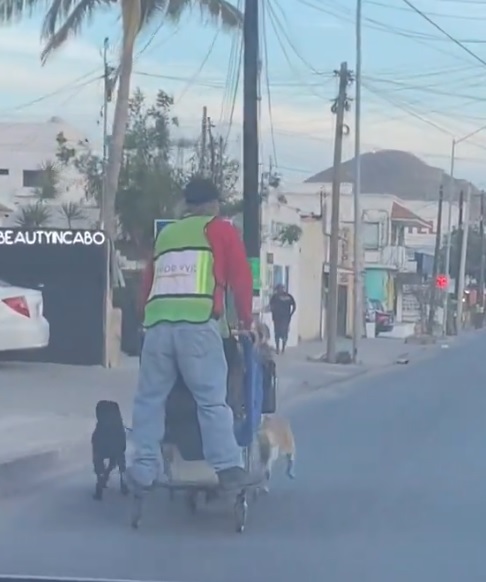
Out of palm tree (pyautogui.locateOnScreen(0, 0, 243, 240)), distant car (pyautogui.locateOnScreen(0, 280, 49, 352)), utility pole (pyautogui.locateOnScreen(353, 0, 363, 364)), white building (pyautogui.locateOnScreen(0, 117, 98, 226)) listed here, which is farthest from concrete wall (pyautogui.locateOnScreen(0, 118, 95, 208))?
distant car (pyautogui.locateOnScreen(0, 280, 49, 352))

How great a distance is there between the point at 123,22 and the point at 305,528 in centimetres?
2129

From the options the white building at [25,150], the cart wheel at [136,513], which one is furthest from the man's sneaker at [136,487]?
the white building at [25,150]

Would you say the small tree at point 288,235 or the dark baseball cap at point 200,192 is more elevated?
the dark baseball cap at point 200,192

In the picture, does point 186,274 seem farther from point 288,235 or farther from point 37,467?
point 288,235

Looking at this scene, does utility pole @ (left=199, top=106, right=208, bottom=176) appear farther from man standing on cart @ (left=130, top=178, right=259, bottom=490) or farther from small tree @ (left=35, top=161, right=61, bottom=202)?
man standing on cart @ (left=130, top=178, right=259, bottom=490)

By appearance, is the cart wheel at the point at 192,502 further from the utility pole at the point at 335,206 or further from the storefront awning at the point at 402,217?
Answer: the storefront awning at the point at 402,217

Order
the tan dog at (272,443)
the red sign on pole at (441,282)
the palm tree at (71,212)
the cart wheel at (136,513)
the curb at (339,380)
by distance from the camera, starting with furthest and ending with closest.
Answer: the red sign on pole at (441,282) < the palm tree at (71,212) < the curb at (339,380) < the tan dog at (272,443) < the cart wheel at (136,513)

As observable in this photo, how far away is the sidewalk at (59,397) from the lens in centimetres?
1364

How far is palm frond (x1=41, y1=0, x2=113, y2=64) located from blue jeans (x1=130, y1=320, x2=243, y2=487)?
70.1ft

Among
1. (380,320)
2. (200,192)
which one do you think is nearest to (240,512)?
(200,192)

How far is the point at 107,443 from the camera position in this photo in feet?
37.4

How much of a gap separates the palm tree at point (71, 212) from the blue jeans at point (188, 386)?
2925 centimetres

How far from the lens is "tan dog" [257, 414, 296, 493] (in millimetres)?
10773

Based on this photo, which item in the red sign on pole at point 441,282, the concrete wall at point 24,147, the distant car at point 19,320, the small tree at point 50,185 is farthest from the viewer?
the concrete wall at point 24,147
